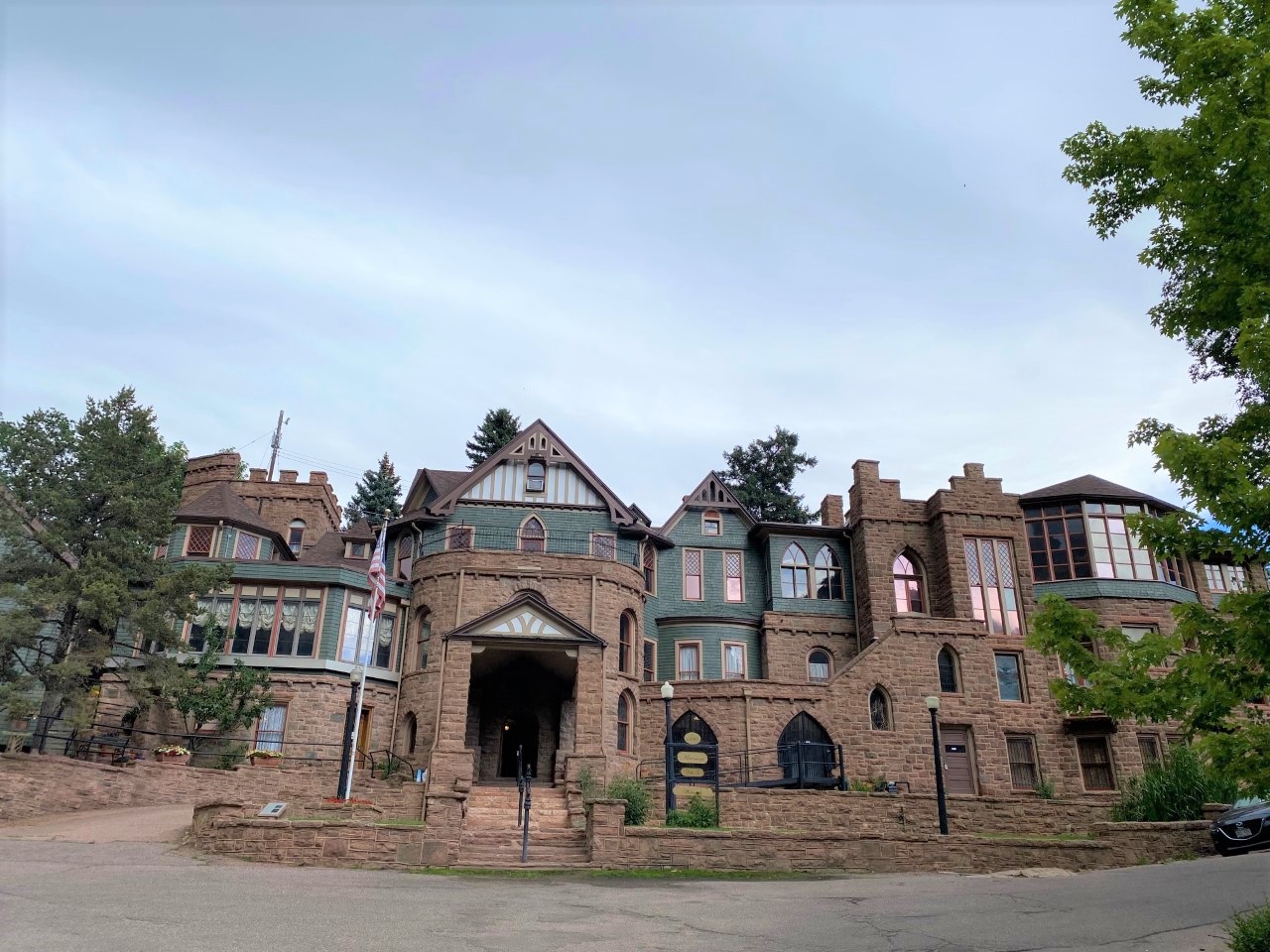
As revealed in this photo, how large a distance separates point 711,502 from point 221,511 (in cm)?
1756

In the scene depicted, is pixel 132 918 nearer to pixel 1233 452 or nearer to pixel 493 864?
pixel 493 864

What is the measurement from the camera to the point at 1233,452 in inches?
313

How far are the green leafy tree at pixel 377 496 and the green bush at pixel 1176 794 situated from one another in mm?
52815

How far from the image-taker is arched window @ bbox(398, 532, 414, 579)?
31.5 meters

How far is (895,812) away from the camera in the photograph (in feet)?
73.0

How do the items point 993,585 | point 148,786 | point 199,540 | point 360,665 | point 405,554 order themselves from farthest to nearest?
1. point 405,554
2. point 993,585
3. point 199,540
4. point 360,665
5. point 148,786

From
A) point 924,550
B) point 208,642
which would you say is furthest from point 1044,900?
point 208,642

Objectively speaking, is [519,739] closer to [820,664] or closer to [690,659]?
[690,659]

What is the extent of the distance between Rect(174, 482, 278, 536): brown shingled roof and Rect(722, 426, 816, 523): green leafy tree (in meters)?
31.6

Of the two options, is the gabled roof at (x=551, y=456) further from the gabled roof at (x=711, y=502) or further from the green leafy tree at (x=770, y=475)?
the green leafy tree at (x=770, y=475)

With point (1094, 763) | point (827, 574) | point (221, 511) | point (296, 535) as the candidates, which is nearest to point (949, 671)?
point (1094, 763)

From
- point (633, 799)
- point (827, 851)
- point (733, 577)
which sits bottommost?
point (827, 851)

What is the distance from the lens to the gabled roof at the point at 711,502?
34375 millimetres

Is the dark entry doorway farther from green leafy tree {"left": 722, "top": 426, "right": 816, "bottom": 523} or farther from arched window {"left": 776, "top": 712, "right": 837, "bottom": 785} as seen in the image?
green leafy tree {"left": 722, "top": 426, "right": 816, "bottom": 523}
